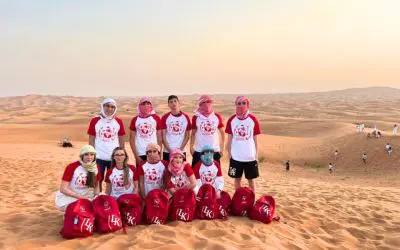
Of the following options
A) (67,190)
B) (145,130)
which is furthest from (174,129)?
(67,190)

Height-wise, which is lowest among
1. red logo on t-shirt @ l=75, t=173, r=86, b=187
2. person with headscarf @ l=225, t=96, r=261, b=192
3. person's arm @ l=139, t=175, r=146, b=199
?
person's arm @ l=139, t=175, r=146, b=199

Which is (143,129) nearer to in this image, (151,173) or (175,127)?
(175,127)

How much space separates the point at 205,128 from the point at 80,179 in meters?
2.21

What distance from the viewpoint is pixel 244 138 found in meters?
6.46

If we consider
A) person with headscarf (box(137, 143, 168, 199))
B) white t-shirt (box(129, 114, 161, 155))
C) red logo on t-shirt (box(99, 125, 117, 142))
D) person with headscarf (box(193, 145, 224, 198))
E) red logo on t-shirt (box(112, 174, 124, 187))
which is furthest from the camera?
white t-shirt (box(129, 114, 161, 155))

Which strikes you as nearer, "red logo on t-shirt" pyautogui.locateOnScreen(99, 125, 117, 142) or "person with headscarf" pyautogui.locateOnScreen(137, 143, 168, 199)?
"person with headscarf" pyautogui.locateOnScreen(137, 143, 168, 199)

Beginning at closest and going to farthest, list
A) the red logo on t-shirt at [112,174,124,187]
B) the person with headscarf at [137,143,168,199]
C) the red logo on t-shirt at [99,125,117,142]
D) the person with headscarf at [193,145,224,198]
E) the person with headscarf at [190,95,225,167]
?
1. the red logo on t-shirt at [112,174,124,187]
2. the person with headscarf at [137,143,168,199]
3. the red logo on t-shirt at [99,125,117,142]
4. the person with headscarf at [193,145,224,198]
5. the person with headscarf at [190,95,225,167]

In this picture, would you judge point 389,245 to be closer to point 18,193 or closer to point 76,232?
point 76,232

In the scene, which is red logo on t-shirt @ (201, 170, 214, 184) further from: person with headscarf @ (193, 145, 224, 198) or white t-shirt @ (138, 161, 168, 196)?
white t-shirt @ (138, 161, 168, 196)

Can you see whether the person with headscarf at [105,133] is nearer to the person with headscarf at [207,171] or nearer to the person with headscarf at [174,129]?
the person with headscarf at [174,129]

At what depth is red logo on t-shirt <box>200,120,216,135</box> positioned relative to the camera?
6.47 meters

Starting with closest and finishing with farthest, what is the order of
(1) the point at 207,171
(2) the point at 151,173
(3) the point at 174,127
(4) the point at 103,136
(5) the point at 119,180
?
(5) the point at 119,180 → (2) the point at 151,173 → (4) the point at 103,136 → (1) the point at 207,171 → (3) the point at 174,127

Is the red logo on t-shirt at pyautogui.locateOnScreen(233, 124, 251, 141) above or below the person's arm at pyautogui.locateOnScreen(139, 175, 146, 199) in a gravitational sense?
above

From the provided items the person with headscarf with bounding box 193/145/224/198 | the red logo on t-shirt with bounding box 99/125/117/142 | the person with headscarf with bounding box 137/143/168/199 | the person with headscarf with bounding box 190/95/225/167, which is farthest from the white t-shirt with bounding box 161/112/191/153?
the red logo on t-shirt with bounding box 99/125/117/142
